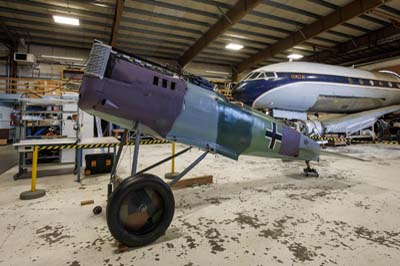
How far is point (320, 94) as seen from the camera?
8.91 meters

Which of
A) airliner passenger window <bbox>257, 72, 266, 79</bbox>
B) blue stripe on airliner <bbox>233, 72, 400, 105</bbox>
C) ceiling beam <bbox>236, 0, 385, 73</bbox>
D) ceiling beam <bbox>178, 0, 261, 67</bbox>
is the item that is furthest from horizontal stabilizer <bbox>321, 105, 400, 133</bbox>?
ceiling beam <bbox>178, 0, 261, 67</bbox>

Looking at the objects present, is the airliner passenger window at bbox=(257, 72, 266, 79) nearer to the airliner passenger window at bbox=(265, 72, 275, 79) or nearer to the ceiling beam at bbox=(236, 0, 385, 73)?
the airliner passenger window at bbox=(265, 72, 275, 79)

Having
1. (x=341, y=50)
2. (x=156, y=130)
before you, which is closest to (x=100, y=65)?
(x=156, y=130)

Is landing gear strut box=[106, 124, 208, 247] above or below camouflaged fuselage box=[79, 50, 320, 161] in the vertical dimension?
below

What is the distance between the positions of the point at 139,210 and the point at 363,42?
1526 centimetres

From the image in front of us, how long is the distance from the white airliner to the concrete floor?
456 centimetres

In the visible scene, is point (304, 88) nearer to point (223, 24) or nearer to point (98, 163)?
point (223, 24)

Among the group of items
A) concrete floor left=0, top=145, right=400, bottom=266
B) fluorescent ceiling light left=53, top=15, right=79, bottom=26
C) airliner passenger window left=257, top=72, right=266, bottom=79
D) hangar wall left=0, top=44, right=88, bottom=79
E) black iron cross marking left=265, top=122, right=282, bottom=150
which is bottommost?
concrete floor left=0, top=145, right=400, bottom=266

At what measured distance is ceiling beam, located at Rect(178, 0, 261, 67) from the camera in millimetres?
8547

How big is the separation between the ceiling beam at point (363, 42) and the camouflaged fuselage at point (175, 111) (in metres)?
11.9

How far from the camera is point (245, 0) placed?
28.0 feet

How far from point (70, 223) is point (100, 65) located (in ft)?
6.51

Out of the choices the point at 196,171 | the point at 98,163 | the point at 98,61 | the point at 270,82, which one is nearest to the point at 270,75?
the point at 270,82

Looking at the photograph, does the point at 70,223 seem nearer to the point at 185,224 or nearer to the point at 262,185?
the point at 185,224
